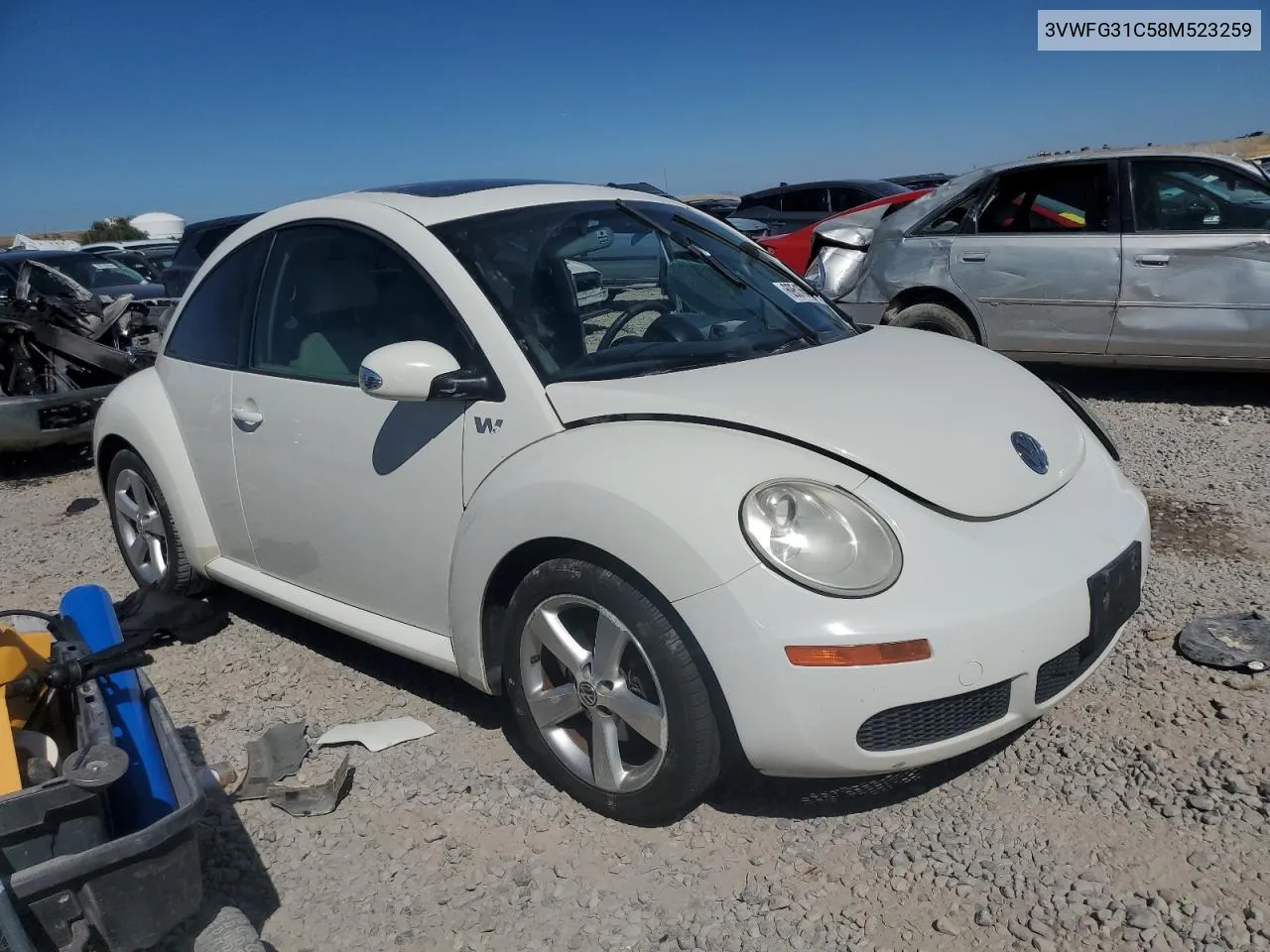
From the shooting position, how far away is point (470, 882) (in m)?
2.63

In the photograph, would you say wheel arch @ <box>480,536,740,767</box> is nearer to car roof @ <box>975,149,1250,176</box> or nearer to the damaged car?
the damaged car

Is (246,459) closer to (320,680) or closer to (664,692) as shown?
(320,680)

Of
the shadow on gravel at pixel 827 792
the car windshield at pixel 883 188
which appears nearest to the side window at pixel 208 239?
the car windshield at pixel 883 188

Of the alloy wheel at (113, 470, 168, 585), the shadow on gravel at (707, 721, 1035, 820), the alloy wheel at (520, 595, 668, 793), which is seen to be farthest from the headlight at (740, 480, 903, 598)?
the alloy wheel at (113, 470, 168, 585)

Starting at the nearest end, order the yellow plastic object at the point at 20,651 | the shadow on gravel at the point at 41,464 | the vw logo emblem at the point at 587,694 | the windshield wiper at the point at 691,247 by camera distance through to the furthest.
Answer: the yellow plastic object at the point at 20,651
the vw logo emblem at the point at 587,694
the windshield wiper at the point at 691,247
the shadow on gravel at the point at 41,464

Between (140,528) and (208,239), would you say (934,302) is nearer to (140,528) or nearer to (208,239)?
(140,528)

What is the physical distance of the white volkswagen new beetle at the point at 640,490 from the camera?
7.77ft

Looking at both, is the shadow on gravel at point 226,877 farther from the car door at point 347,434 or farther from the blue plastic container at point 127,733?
the car door at point 347,434

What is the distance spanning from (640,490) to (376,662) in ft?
5.94

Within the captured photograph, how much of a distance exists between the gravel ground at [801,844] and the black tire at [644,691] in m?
0.12

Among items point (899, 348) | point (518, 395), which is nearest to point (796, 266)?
Answer: point (899, 348)

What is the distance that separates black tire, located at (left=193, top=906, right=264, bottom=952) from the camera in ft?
7.22

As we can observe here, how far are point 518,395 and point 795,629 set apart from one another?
1.00m

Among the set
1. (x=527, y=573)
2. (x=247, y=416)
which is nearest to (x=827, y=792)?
(x=527, y=573)
